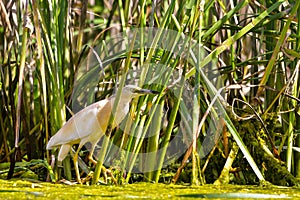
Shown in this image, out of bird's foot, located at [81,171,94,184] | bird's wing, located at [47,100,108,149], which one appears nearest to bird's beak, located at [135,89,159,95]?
bird's wing, located at [47,100,108,149]

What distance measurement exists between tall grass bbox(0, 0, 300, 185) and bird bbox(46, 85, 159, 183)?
4 centimetres

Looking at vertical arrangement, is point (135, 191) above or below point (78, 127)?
below

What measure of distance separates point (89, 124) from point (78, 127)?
2.2 inches

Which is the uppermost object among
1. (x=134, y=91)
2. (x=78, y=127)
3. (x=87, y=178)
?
(x=134, y=91)

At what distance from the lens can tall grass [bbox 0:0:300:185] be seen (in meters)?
1.87

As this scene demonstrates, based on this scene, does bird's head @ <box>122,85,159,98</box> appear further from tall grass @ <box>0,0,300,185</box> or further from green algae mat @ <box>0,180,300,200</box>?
green algae mat @ <box>0,180,300,200</box>

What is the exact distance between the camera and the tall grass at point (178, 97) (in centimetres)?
187

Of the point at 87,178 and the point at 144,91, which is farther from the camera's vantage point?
the point at 87,178

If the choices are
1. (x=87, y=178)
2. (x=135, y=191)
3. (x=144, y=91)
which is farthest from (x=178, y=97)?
(x=87, y=178)

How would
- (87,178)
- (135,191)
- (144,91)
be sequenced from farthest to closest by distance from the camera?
(87,178) → (144,91) → (135,191)

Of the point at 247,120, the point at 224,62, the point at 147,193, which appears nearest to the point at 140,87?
the point at 147,193

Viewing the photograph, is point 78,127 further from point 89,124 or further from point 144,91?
point 144,91

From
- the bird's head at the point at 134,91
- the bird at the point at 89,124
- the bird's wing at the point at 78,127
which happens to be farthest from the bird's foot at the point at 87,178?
the bird's head at the point at 134,91

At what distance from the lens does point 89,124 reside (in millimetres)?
2051
